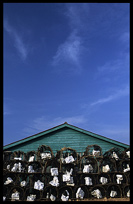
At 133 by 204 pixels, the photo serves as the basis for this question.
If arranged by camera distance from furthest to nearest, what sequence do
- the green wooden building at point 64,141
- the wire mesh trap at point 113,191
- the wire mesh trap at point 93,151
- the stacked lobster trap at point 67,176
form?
1. the green wooden building at point 64,141
2. the wire mesh trap at point 93,151
3. the wire mesh trap at point 113,191
4. the stacked lobster trap at point 67,176

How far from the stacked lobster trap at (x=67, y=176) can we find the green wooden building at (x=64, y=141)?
22.0 inches

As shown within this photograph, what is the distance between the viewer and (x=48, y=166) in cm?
1373

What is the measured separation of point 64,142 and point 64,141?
0.28 feet

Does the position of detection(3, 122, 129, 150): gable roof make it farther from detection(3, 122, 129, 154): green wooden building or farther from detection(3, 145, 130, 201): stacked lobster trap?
detection(3, 145, 130, 201): stacked lobster trap

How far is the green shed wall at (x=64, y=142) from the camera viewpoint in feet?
46.5

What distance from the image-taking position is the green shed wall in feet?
46.5

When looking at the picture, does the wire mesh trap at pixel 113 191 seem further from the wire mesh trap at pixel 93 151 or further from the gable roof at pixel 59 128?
the gable roof at pixel 59 128

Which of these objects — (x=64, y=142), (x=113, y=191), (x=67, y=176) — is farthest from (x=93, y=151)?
(x=113, y=191)

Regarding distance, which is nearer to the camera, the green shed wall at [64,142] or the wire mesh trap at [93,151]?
the wire mesh trap at [93,151]

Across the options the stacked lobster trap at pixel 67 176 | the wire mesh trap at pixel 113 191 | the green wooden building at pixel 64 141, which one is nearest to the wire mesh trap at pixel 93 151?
the stacked lobster trap at pixel 67 176

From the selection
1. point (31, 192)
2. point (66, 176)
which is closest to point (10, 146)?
point (31, 192)

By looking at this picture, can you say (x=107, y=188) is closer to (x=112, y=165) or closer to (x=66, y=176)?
(x=112, y=165)

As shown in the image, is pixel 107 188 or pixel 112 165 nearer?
pixel 107 188

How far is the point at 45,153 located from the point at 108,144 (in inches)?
200
